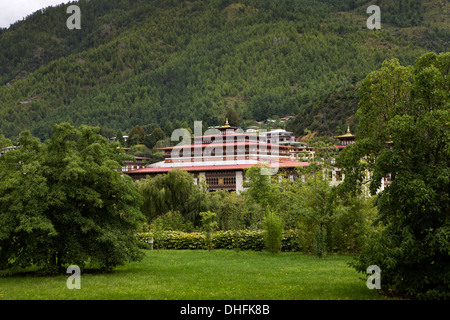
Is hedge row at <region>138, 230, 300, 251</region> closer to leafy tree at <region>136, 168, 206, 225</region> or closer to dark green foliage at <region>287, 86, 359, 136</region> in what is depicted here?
leafy tree at <region>136, 168, 206, 225</region>

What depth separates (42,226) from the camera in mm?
13562

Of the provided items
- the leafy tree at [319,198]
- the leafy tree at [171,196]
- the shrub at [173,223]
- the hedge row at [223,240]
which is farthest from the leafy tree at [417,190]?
the leafy tree at [171,196]

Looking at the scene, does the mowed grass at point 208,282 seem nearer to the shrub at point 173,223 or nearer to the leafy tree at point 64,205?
the leafy tree at point 64,205

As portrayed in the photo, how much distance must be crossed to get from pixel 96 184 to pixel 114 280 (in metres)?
3.24

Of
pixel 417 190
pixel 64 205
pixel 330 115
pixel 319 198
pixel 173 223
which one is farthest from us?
pixel 330 115

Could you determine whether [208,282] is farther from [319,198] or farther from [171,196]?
[171,196]

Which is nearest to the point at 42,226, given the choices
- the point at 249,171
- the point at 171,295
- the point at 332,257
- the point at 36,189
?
the point at 36,189

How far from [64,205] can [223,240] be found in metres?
12.3

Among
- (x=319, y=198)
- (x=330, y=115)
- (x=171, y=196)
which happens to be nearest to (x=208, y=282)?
(x=319, y=198)

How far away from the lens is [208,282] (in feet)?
Answer: 44.4

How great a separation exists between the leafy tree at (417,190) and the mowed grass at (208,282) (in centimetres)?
108

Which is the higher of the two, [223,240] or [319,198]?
[319,198]

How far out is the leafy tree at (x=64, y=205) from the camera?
46.3 ft

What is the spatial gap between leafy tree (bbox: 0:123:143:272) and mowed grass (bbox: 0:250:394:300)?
0.73 m
